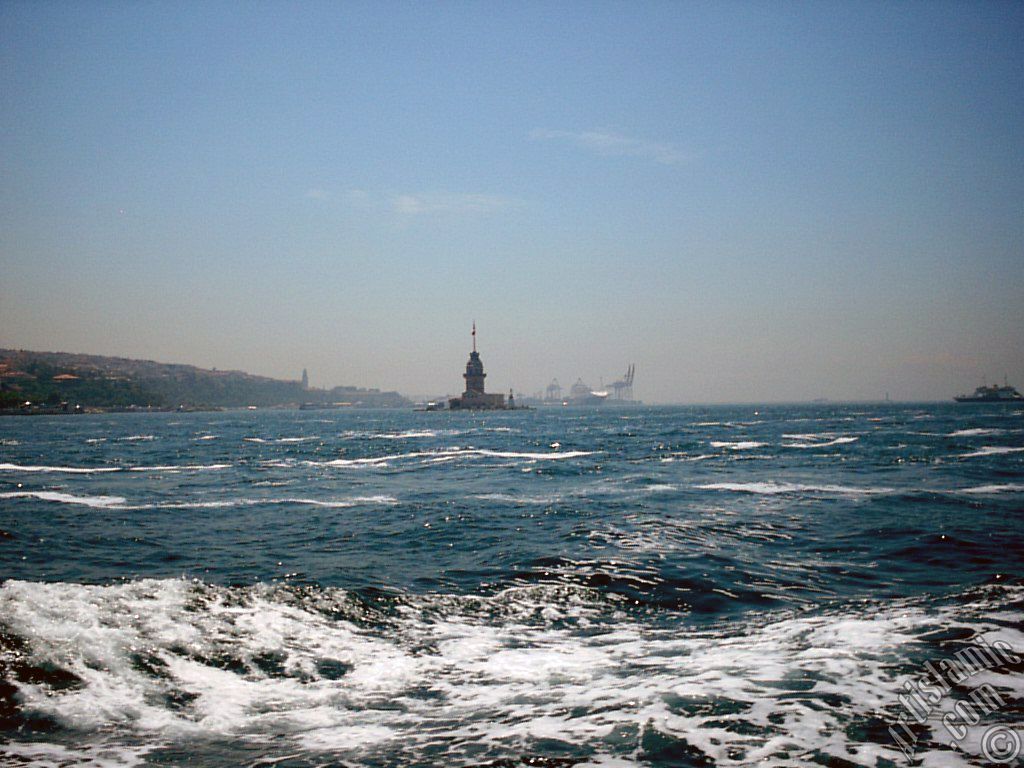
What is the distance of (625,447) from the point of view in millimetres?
55562

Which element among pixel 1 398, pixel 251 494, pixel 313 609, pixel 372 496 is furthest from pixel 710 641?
pixel 1 398

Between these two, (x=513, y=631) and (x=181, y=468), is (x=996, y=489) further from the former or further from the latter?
(x=181, y=468)

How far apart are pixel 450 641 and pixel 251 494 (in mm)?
20098

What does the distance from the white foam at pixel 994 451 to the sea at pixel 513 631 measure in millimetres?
20602

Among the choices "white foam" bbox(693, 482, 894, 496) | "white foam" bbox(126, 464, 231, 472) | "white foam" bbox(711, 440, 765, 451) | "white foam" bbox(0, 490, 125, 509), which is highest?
"white foam" bbox(693, 482, 894, 496)

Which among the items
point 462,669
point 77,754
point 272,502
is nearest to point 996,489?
point 462,669

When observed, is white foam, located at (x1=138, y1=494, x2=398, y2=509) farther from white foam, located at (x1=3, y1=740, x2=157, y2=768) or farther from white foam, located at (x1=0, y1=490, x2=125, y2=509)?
white foam, located at (x1=3, y1=740, x2=157, y2=768)

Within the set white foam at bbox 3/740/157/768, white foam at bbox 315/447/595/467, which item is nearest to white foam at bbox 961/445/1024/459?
white foam at bbox 315/447/595/467

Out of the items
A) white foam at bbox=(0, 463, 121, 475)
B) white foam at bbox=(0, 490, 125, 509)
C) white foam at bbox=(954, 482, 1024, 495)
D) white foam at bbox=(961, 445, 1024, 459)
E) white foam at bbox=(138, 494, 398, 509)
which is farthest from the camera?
white foam at bbox=(961, 445, 1024, 459)

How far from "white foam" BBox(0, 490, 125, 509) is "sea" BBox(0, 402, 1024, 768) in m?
0.56

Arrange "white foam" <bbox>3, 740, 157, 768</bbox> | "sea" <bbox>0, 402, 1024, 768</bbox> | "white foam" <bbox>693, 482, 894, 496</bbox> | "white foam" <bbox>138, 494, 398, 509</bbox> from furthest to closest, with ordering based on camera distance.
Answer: "white foam" <bbox>693, 482, 894, 496</bbox>, "white foam" <bbox>138, 494, 398, 509</bbox>, "sea" <bbox>0, 402, 1024, 768</bbox>, "white foam" <bbox>3, 740, 157, 768</bbox>

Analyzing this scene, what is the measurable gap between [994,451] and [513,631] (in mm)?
48424

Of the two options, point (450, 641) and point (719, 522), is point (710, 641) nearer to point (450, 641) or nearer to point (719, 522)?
point (450, 641)

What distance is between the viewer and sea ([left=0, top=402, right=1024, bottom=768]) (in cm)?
649
